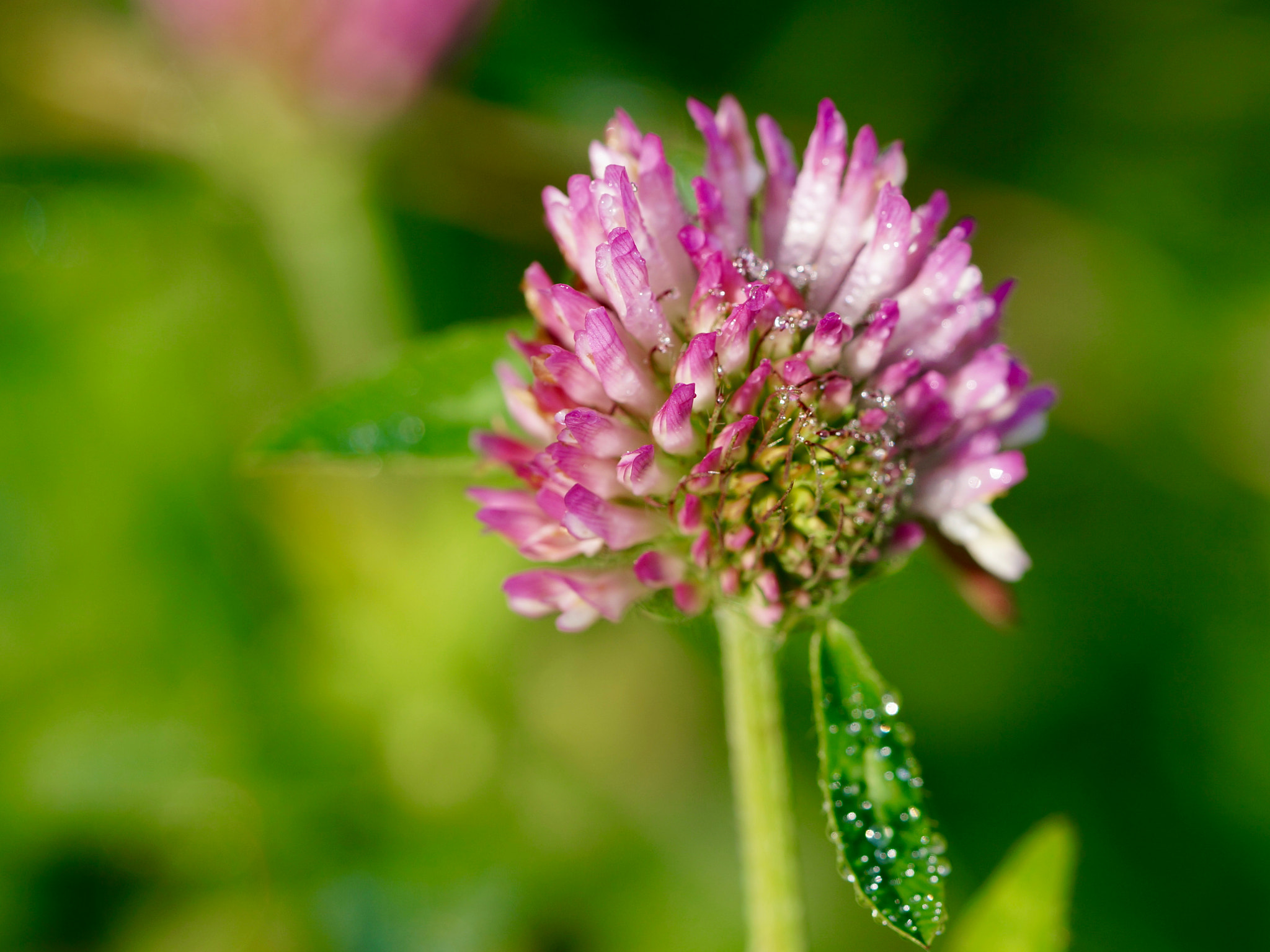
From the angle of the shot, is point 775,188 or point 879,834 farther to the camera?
point 775,188

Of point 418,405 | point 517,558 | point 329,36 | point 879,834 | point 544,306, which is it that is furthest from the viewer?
point 329,36

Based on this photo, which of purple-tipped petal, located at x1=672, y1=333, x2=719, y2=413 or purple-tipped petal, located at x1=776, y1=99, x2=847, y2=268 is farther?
purple-tipped petal, located at x1=776, y1=99, x2=847, y2=268

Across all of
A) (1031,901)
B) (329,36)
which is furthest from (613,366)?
(329,36)

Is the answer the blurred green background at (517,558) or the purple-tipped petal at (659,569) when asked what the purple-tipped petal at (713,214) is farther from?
the blurred green background at (517,558)

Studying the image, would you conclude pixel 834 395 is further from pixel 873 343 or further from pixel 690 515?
pixel 690 515

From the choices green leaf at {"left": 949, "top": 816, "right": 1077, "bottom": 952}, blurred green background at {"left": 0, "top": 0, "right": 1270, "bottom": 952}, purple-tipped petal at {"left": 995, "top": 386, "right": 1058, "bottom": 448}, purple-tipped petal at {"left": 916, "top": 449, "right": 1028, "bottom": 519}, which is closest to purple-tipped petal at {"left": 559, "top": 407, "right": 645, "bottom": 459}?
purple-tipped petal at {"left": 916, "top": 449, "right": 1028, "bottom": 519}

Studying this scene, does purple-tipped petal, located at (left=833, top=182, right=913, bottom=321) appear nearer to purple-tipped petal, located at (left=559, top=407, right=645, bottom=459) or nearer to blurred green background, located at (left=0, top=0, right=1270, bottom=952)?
purple-tipped petal, located at (left=559, top=407, right=645, bottom=459)

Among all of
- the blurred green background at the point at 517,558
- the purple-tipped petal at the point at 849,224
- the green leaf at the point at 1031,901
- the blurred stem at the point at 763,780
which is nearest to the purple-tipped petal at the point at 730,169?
the purple-tipped petal at the point at 849,224
